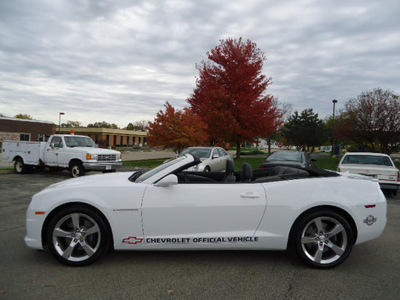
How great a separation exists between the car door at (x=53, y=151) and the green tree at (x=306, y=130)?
36.9m

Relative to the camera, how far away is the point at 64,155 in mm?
13203

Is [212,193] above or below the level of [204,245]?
above

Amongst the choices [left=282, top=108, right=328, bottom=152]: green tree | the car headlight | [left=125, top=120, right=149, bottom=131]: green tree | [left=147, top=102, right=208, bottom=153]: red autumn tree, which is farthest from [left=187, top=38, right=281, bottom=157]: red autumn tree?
[left=125, top=120, right=149, bottom=131]: green tree

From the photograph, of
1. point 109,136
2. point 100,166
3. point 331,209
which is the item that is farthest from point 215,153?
point 109,136

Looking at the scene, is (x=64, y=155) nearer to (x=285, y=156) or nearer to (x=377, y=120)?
(x=285, y=156)

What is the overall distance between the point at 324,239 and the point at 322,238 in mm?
31

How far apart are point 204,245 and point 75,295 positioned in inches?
55.7

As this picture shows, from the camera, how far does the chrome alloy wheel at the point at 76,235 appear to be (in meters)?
3.55

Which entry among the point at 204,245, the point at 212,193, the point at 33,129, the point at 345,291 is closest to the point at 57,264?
the point at 204,245

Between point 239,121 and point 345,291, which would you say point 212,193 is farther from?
point 239,121

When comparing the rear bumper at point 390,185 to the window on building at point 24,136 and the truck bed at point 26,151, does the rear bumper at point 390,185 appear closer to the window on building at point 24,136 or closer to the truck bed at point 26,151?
the truck bed at point 26,151

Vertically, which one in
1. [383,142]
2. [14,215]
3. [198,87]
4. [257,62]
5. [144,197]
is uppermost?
[257,62]

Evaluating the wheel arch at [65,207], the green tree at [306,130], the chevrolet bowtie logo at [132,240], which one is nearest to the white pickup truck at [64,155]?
the wheel arch at [65,207]

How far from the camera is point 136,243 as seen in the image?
11.6ft
